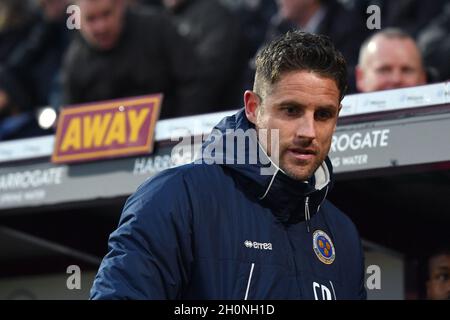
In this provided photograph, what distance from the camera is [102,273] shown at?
321 centimetres

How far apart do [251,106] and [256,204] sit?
305 millimetres

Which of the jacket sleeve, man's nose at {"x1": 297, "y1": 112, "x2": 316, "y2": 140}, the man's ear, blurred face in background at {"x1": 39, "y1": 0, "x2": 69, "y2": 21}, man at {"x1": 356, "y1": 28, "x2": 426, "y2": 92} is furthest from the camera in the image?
blurred face in background at {"x1": 39, "y1": 0, "x2": 69, "y2": 21}

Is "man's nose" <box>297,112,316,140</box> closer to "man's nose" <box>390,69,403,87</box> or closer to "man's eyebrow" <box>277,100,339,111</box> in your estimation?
"man's eyebrow" <box>277,100,339,111</box>

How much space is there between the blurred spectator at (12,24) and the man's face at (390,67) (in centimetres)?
377

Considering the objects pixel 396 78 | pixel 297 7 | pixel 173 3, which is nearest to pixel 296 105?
pixel 396 78

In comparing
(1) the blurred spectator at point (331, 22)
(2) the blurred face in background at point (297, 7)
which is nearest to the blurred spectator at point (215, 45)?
(1) the blurred spectator at point (331, 22)

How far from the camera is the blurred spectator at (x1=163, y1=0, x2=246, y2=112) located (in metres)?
7.36

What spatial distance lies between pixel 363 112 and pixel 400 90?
194 mm

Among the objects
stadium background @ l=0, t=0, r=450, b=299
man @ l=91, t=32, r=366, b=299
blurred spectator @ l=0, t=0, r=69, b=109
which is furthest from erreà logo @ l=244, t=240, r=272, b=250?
blurred spectator @ l=0, t=0, r=69, b=109

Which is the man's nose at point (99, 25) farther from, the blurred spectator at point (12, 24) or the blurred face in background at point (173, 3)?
the blurred spectator at point (12, 24)

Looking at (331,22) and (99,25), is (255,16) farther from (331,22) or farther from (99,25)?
(99,25)

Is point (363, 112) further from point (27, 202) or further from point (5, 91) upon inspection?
point (5, 91)

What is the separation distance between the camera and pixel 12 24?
916cm

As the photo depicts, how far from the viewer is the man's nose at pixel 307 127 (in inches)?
135
